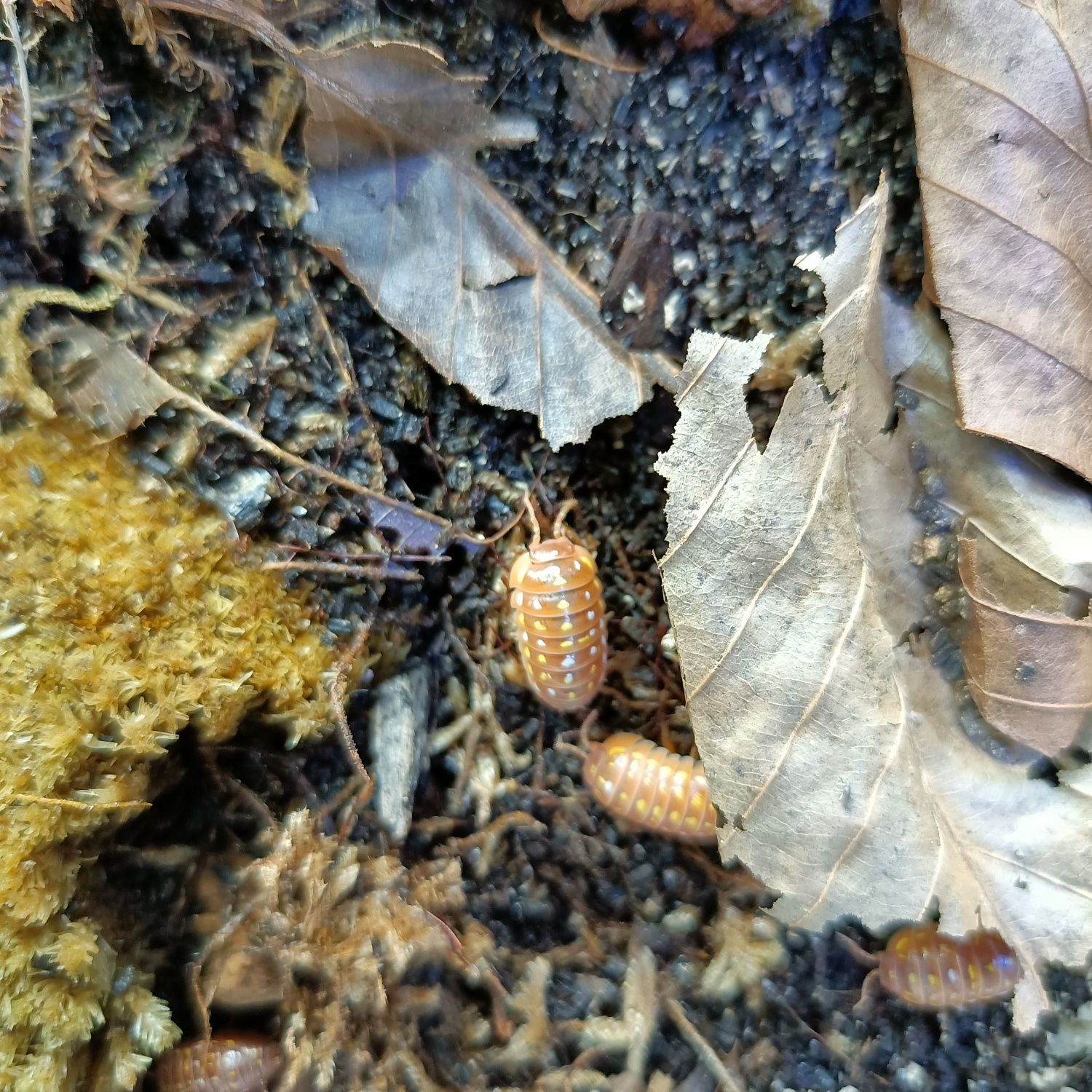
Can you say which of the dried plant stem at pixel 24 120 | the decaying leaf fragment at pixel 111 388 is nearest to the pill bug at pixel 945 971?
the decaying leaf fragment at pixel 111 388

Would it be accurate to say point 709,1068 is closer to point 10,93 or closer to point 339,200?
point 339,200

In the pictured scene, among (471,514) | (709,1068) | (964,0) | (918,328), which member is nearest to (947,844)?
(709,1068)

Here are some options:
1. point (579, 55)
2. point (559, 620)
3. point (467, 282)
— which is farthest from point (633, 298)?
point (559, 620)

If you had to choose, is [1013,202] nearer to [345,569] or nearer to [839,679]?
[839,679]

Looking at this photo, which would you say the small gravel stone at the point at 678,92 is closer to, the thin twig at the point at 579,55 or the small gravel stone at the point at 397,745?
the thin twig at the point at 579,55

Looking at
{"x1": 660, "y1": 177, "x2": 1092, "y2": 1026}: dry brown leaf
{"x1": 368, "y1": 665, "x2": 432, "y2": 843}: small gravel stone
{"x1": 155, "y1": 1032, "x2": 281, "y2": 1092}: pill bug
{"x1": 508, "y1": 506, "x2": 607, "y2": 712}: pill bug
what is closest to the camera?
{"x1": 660, "y1": 177, "x2": 1092, "y2": 1026}: dry brown leaf

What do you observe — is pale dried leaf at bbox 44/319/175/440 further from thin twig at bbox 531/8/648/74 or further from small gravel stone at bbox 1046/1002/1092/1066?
small gravel stone at bbox 1046/1002/1092/1066

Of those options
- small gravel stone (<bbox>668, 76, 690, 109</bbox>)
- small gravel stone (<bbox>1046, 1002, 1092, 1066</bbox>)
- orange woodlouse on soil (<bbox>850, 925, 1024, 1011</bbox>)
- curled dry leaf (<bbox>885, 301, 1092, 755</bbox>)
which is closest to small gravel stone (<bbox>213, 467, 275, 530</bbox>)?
small gravel stone (<bbox>668, 76, 690, 109</bbox>)

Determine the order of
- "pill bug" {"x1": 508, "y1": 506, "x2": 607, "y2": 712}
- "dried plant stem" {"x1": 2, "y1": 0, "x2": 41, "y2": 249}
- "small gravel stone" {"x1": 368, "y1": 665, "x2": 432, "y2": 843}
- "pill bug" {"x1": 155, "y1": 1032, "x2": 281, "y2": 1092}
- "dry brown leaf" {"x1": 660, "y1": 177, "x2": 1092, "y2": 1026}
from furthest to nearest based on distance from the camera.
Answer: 1. "pill bug" {"x1": 508, "y1": 506, "x2": 607, "y2": 712}
2. "small gravel stone" {"x1": 368, "y1": 665, "x2": 432, "y2": 843}
3. "pill bug" {"x1": 155, "y1": 1032, "x2": 281, "y2": 1092}
4. "dry brown leaf" {"x1": 660, "y1": 177, "x2": 1092, "y2": 1026}
5. "dried plant stem" {"x1": 2, "y1": 0, "x2": 41, "y2": 249}
